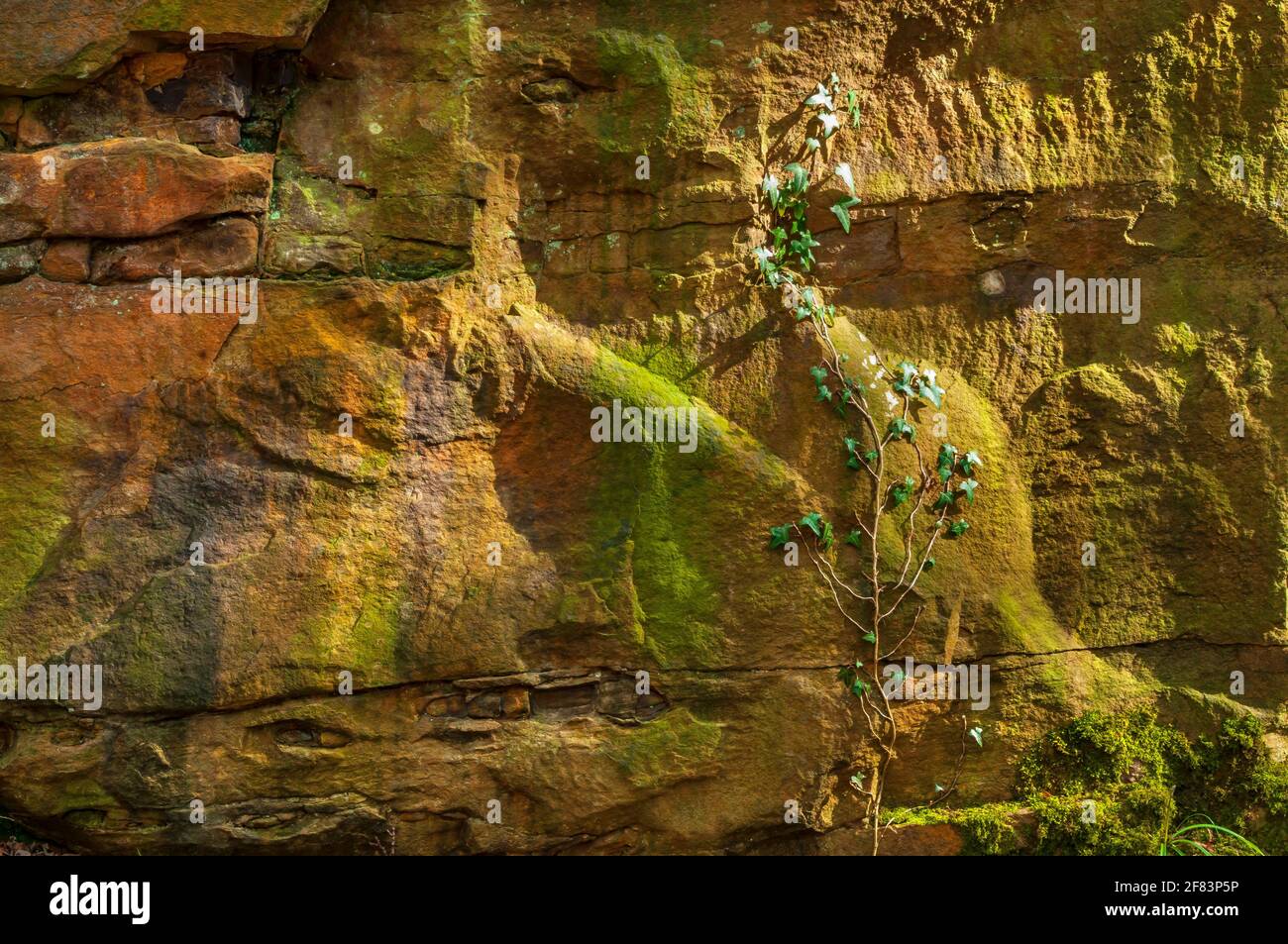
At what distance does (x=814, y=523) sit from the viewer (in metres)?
4.74

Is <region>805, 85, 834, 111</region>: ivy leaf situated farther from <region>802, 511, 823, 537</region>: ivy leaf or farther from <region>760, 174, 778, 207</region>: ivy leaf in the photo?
<region>802, 511, 823, 537</region>: ivy leaf

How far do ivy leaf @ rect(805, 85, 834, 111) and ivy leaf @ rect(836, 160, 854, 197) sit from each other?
0.12 meters

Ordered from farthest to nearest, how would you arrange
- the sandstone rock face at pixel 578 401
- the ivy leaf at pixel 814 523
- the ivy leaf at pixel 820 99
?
1. the ivy leaf at pixel 820 99
2. the ivy leaf at pixel 814 523
3. the sandstone rock face at pixel 578 401

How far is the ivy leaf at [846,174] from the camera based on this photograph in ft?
16.0

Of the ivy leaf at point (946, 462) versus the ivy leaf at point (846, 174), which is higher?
the ivy leaf at point (846, 174)

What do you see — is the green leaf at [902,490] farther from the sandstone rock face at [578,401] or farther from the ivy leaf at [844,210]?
the ivy leaf at [844,210]

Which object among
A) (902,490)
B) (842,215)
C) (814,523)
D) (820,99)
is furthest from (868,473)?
(820,99)

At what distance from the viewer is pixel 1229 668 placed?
4.95 m

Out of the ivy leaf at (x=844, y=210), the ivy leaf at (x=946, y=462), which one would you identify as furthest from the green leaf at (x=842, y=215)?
the ivy leaf at (x=946, y=462)

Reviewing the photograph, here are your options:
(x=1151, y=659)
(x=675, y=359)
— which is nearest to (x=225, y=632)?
(x=675, y=359)

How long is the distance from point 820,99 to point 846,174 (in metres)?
0.33

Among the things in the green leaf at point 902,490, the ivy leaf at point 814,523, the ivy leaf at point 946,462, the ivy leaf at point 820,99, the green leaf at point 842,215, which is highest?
the ivy leaf at point 820,99

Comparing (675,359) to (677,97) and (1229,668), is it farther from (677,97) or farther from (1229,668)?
(1229,668)

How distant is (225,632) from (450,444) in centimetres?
115
